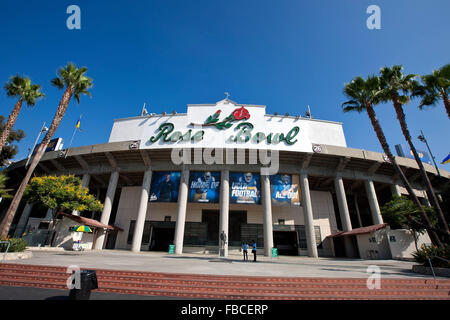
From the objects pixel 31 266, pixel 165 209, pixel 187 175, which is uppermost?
pixel 187 175

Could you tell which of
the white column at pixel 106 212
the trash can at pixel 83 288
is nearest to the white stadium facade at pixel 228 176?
the white column at pixel 106 212

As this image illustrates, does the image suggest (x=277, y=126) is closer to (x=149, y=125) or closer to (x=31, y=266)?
(x=149, y=125)

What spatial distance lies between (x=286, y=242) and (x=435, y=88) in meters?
23.2

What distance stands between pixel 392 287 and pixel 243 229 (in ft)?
68.1

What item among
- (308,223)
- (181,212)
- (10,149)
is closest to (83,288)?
(181,212)

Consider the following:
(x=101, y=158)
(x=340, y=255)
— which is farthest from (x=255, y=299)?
(x=101, y=158)

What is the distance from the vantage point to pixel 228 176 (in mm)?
25047

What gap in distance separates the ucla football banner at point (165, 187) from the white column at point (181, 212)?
0.83 metres

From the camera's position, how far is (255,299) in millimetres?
6211

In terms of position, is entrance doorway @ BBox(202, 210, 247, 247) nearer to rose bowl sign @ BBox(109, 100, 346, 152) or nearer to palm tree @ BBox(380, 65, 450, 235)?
rose bowl sign @ BBox(109, 100, 346, 152)

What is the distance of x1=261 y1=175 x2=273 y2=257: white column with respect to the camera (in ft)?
74.1

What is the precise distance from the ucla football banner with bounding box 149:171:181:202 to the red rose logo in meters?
10.8

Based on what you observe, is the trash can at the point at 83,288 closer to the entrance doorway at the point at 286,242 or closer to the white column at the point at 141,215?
the white column at the point at 141,215

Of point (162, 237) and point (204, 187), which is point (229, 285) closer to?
point (204, 187)
